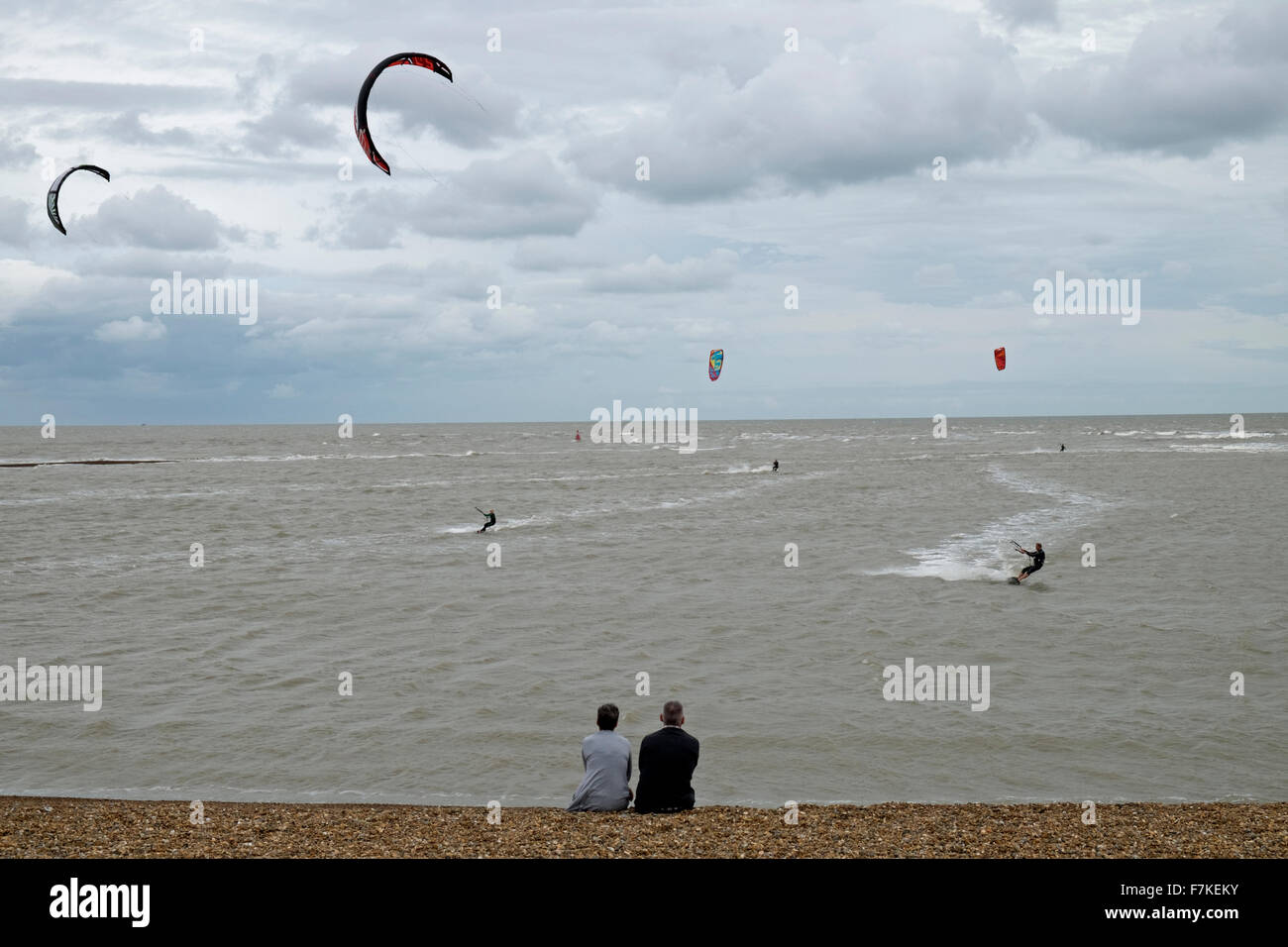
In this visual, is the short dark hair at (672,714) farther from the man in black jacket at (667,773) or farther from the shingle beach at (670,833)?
the shingle beach at (670,833)

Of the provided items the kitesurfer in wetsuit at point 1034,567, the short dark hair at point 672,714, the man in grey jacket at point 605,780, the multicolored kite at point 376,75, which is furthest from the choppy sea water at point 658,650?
the multicolored kite at point 376,75

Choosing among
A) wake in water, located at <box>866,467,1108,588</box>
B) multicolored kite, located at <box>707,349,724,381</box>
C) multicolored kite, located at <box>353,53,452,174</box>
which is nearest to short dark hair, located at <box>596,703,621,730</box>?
multicolored kite, located at <box>353,53,452,174</box>

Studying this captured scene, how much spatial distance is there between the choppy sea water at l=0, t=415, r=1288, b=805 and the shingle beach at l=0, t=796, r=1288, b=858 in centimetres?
178

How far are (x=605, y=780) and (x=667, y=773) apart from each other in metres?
0.58

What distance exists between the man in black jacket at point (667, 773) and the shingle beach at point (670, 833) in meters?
0.24

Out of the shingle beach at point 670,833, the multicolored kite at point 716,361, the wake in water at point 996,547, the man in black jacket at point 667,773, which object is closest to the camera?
the shingle beach at point 670,833

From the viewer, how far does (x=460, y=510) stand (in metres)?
43.7

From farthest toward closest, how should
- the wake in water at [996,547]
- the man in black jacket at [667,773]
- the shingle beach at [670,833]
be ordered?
the wake in water at [996,547] < the man in black jacket at [667,773] < the shingle beach at [670,833]

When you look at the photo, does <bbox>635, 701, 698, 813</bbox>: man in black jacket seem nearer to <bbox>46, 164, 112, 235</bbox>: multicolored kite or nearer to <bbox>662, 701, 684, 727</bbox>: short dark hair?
<bbox>662, 701, 684, 727</bbox>: short dark hair

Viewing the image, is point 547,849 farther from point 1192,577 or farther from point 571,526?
point 571,526

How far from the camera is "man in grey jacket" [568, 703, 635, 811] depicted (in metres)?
8.99

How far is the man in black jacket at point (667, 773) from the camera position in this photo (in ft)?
29.2

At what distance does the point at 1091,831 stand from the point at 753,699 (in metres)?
6.64
